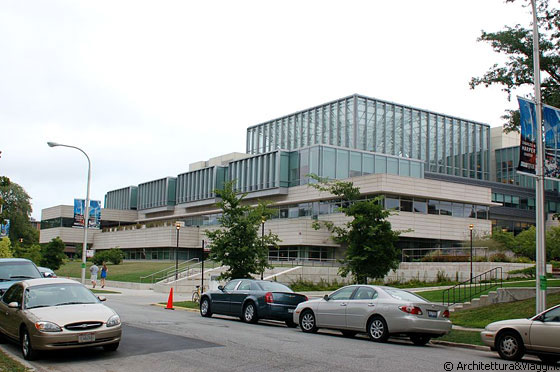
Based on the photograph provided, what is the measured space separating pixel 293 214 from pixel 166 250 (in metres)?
22.4

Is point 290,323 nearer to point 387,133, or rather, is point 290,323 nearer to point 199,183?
point 199,183

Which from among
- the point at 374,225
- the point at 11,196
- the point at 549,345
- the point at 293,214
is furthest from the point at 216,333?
the point at 11,196

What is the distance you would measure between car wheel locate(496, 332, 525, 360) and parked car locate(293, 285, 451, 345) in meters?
2.25

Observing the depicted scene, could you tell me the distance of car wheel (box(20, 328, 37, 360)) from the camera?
11.2 metres

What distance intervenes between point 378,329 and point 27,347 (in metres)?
8.27

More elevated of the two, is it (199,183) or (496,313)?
(199,183)

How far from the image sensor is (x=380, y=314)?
14.9 m

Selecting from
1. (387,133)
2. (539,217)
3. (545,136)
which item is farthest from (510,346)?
(387,133)

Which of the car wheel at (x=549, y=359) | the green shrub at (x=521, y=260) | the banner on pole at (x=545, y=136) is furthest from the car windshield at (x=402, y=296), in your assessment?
→ the green shrub at (x=521, y=260)

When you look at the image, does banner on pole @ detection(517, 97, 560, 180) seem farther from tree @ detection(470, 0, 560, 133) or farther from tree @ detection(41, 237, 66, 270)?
tree @ detection(41, 237, 66, 270)

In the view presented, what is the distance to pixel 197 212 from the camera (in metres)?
82.1

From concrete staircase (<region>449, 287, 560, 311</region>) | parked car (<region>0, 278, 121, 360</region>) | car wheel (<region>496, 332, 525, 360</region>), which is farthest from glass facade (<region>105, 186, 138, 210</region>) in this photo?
car wheel (<region>496, 332, 525, 360</region>)

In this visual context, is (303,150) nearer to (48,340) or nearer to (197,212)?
(197,212)

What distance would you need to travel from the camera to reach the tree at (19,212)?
95.2m
